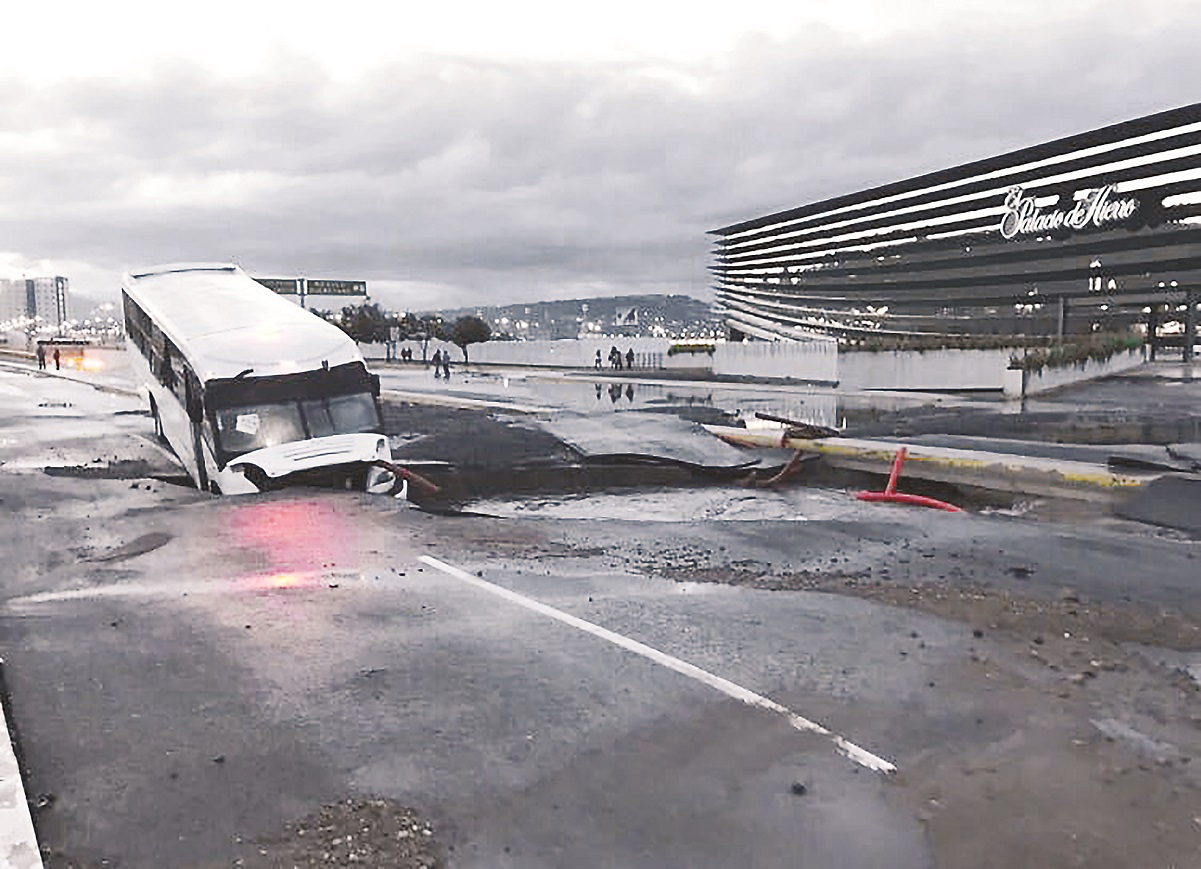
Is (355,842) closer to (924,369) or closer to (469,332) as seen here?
(924,369)

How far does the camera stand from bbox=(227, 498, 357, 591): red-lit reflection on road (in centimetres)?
866

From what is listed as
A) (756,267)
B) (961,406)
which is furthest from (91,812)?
(756,267)

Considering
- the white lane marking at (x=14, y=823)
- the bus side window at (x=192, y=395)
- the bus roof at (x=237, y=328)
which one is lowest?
the white lane marking at (x=14, y=823)

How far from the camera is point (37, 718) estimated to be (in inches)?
209

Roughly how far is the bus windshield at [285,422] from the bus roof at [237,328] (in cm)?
61

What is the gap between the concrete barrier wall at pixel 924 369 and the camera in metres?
34.5

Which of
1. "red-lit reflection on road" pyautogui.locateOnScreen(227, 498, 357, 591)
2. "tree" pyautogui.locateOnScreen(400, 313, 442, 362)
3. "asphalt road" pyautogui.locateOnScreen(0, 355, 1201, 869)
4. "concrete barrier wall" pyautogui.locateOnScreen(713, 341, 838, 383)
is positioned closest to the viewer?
"asphalt road" pyautogui.locateOnScreen(0, 355, 1201, 869)

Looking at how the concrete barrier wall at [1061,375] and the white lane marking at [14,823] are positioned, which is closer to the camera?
the white lane marking at [14,823]

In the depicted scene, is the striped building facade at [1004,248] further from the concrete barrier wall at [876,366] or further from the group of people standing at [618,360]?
the group of people standing at [618,360]

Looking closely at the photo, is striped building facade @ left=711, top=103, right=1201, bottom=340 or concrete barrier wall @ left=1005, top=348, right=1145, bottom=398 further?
striped building facade @ left=711, top=103, right=1201, bottom=340

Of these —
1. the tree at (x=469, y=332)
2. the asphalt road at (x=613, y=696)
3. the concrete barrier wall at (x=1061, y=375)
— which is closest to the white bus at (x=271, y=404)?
the asphalt road at (x=613, y=696)

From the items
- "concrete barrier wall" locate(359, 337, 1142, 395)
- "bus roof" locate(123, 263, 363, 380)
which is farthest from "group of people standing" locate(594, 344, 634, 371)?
"bus roof" locate(123, 263, 363, 380)

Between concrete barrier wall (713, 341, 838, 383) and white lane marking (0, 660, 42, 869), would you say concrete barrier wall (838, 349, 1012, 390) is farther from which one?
white lane marking (0, 660, 42, 869)

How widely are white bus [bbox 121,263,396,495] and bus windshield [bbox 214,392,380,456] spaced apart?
16mm
